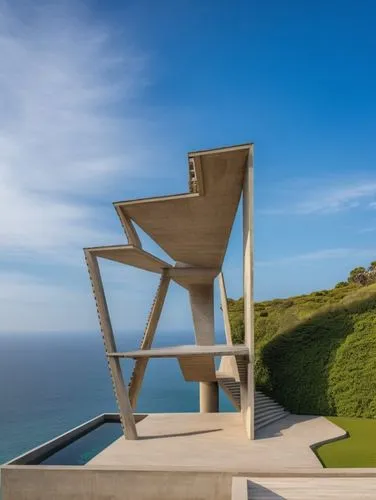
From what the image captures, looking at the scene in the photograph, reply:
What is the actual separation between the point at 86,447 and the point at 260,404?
7620 millimetres

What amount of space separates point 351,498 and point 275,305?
788 inches

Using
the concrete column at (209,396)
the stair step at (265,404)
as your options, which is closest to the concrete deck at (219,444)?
the stair step at (265,404)

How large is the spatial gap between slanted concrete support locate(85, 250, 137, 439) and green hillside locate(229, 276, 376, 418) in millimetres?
8737

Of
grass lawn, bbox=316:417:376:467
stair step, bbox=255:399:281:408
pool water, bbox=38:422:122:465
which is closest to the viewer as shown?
grass lawn, bbox=316:417:376:467

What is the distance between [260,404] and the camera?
22.0 m

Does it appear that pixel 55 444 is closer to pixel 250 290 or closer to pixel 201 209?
pixel 250 290

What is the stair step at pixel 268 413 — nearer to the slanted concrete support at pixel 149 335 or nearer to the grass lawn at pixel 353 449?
the grass lawn at pixel 353 449

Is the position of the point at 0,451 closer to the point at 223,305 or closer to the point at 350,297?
the point at 223,305

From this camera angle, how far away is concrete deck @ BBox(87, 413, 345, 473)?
46.4 ft

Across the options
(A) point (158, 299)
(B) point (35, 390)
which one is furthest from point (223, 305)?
(B) point (35, 390)

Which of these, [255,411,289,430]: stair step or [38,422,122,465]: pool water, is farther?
[255,411,289,430]: stair step

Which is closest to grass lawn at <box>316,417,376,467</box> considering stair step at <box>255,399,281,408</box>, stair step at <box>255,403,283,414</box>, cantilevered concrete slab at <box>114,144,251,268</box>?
stair step at <box>255,403,283,414</box>

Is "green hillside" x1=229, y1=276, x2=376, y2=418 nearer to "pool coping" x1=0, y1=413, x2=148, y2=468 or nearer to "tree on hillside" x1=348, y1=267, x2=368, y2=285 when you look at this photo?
"pool coping" x1=0, y1=413, x2=148, y2=468

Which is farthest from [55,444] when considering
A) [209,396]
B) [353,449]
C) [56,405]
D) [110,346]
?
[56,405]
